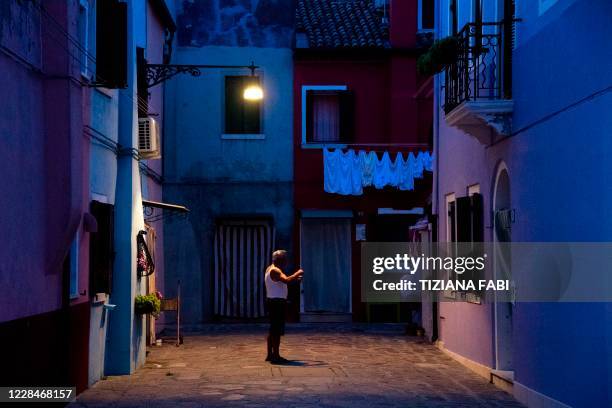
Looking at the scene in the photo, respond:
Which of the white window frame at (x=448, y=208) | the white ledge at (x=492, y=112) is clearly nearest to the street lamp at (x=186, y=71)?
the white window frame at (x=448, y=208)

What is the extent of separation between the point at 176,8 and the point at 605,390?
59.9ft

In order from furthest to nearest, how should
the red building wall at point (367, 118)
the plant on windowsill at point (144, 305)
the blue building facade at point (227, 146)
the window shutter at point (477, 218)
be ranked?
the blue building facade at point (227, 146) → the red building wall at point (367, 118) → the plant on windowsill at point (144, 305) → the window shutter at point (477, 218)


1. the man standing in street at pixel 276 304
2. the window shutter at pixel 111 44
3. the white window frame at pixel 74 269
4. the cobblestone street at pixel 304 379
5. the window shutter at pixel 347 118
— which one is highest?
the window shutter at pixel 347 118

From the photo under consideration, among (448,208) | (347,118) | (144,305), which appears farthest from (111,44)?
(347,118)

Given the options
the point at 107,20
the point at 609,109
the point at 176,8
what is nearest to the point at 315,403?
the point at 609,109

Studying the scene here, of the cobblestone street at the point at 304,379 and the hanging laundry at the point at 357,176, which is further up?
the hanging laundry at the point at 357,176

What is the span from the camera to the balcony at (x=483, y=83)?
13.1 m

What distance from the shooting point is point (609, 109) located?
9406 mm

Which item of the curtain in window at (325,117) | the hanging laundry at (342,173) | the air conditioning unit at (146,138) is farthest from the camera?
the curtain in window at (325,117)

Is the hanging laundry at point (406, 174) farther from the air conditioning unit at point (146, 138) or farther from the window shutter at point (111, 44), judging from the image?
the window shutter at point (111, 44)

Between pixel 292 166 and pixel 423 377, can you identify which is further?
pixel 292 166

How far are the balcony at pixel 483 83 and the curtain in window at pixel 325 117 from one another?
10.8m

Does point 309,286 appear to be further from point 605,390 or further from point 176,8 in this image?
point 605,390

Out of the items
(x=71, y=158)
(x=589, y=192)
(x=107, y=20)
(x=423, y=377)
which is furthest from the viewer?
(x=423, y=377)
